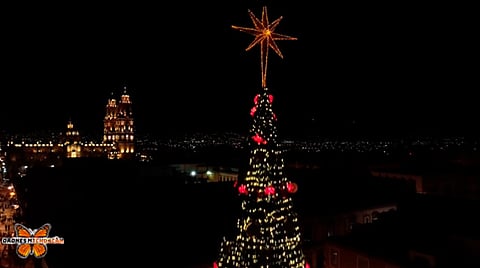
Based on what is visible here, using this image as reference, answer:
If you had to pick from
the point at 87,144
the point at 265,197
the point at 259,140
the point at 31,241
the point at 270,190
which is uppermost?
the point at 87,144

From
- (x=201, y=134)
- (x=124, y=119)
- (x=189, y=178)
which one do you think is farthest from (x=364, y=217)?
(x=201, y=134)

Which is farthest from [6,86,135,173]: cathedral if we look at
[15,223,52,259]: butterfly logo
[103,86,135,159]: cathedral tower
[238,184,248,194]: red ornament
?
[238,184,248,194]: red ornament

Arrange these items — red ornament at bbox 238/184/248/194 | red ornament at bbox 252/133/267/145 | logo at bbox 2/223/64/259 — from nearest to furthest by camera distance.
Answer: red ornament at bbox 252/133/267/145 < red ornament at bbox 238/184/248/194 < logo at bbox 2/223/64/259

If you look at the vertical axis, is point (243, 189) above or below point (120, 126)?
below

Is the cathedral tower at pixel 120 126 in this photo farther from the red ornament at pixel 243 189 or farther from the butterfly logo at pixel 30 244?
the red ornament at pixel 243 189

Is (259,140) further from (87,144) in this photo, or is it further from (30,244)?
(87,144)

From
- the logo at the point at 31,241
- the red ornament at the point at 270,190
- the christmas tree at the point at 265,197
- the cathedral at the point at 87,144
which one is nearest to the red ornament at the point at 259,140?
the christmas tree at the point at 265,197

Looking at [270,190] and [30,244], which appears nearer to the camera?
[270,190]

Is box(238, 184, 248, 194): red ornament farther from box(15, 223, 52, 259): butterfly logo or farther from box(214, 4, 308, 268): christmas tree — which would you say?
box(15, 223, 52, 259): butterfly logo

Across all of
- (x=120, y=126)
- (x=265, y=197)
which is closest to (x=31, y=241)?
(x=265, y=197)

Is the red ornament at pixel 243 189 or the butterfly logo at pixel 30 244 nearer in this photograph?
the red ornament at pixel 243 189

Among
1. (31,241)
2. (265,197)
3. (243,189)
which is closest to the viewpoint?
(265,197)

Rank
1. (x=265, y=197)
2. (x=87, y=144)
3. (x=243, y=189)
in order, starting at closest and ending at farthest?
1. (x=265, y=197)
2. (x=243, y=189)
3. (x=87, y=144)

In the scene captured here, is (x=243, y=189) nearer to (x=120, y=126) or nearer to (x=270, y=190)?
(x=270, y=190)
